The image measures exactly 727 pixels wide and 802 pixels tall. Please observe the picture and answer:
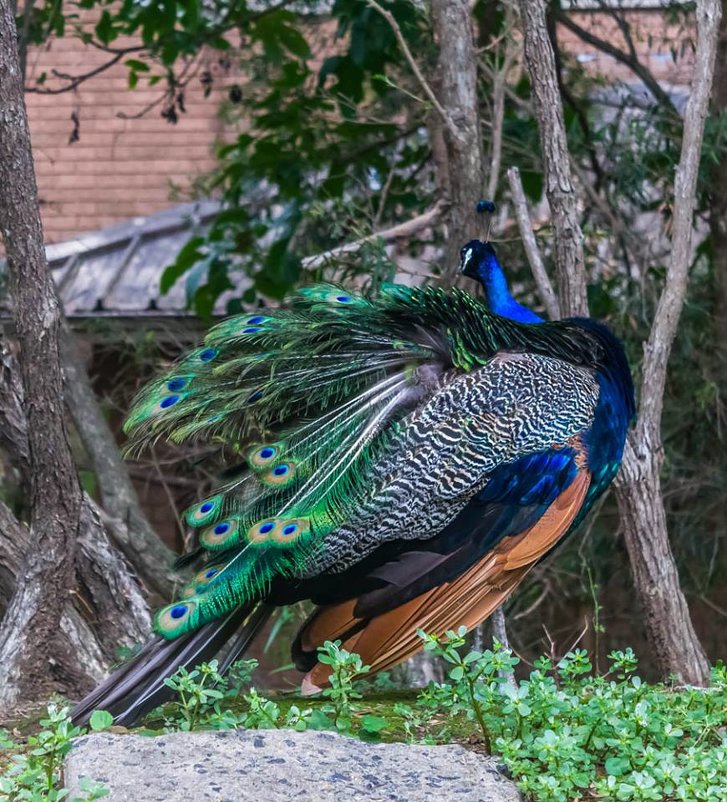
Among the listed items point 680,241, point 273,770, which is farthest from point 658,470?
point 273,770

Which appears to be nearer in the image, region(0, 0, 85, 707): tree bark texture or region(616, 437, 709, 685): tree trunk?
region(0, 0, 85, 707): tree bark texture

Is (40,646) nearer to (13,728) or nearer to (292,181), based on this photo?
(13,728)

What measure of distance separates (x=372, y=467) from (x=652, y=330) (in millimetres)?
1326

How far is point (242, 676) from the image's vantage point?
3557 millimetres

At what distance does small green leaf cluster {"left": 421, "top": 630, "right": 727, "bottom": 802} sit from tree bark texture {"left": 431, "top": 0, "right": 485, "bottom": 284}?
232cm

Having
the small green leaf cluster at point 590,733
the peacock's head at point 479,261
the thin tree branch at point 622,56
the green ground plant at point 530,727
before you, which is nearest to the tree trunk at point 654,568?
the peacock's head at point 479,261

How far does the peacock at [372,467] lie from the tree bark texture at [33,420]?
27 cm

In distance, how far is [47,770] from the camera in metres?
2.61

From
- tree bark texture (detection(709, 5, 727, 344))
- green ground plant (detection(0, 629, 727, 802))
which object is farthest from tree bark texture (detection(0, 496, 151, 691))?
tree bark texture (detection(709, 5, 727, 344))

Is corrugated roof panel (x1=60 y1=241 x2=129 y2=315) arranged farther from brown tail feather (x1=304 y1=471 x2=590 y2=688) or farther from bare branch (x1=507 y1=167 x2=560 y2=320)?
brown tail feather (x1=304 y1=471 x2=590 y2=688)

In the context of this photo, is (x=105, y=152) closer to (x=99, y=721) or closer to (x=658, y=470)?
(x=658, y=470)

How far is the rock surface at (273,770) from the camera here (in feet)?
8.53

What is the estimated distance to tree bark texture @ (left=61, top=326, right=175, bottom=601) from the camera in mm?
5102

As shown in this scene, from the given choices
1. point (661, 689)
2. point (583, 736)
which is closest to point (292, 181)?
point (661, 689)
